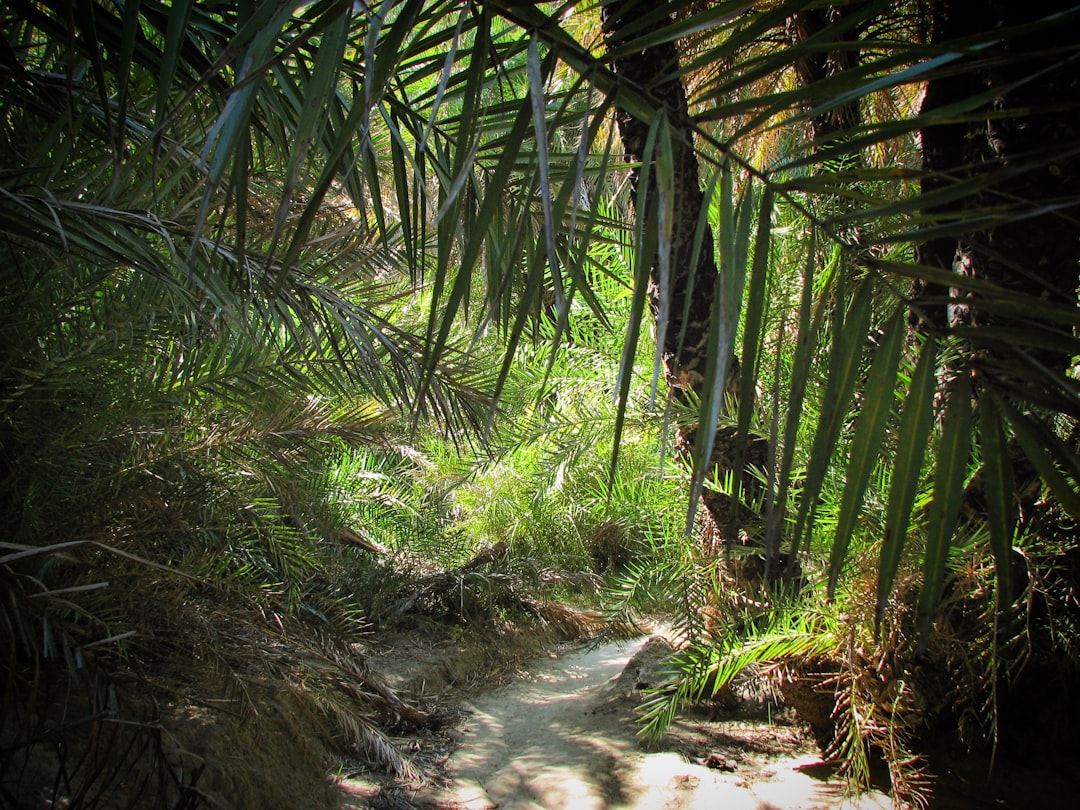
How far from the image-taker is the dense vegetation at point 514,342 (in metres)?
0.60

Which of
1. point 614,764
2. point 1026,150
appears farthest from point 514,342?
point 614,764

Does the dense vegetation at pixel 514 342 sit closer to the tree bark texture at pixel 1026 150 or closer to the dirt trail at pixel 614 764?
the tree bark texture at pixel 1026 150

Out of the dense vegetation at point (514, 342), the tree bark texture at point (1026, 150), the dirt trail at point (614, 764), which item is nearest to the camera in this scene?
the dense vegetation at point (514, 342)

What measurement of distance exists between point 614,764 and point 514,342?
211 cm

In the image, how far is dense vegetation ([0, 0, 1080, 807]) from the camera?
1.95 ft

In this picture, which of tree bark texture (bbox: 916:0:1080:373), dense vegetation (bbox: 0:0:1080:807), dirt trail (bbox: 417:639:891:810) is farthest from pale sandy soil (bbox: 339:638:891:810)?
tree bark texture (bbox: 916:0:1080:373)

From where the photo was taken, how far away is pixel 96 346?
1.41 m

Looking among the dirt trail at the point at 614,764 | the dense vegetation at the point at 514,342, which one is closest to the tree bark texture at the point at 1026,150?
the dense vegetation at the point at 514,342

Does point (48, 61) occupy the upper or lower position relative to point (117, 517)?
upper

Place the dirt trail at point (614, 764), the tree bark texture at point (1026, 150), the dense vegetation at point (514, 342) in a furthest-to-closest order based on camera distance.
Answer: the dirt trail at point (614, 764) < the tree bark texture at point (1026, 150) < the dense vegetation at point (514, 342)

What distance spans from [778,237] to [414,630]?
248 cm

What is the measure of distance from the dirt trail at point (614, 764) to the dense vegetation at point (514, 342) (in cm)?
22

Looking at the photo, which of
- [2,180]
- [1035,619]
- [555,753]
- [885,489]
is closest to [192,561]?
[2,180]

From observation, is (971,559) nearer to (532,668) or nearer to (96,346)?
(96,346)
